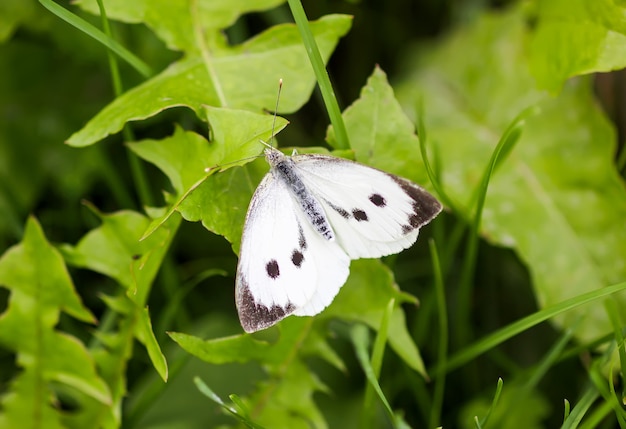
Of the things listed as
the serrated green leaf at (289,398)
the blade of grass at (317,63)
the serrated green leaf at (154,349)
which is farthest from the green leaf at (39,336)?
the blade of grass at (317,63)

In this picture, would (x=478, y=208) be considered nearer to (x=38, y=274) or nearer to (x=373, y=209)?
(x=373, y=209)

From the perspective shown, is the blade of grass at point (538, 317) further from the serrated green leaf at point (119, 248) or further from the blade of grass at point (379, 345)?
the serrated green leaf at point (119, 248)

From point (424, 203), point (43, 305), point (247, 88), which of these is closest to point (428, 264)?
point (424, 203)

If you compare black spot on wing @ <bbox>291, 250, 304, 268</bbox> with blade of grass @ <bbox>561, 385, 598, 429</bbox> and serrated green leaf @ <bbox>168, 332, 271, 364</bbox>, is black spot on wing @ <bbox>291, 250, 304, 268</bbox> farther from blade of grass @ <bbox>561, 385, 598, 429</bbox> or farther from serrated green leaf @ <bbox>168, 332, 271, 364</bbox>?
blade of grass @ <bbox>561, 385, 598, 429</bbox>

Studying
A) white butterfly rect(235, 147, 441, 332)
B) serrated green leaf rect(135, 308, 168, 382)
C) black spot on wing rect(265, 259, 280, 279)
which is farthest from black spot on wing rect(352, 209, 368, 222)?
serrated green leaf rect(135, 308, 168, 382)

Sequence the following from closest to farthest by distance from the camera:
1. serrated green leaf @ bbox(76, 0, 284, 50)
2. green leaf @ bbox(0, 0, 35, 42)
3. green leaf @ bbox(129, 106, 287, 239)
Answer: green leaf @ bbox(129, 106, 287, 239) < serrated green leaf @ bbox(76, 0, 284, 50) < green leaf @ bbox(0, 0, 35, 42)

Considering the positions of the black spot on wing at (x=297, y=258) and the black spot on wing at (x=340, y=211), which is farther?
the black spot on wing at (x=340, y=211)

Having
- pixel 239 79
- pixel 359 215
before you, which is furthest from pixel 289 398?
pixel 239 79
